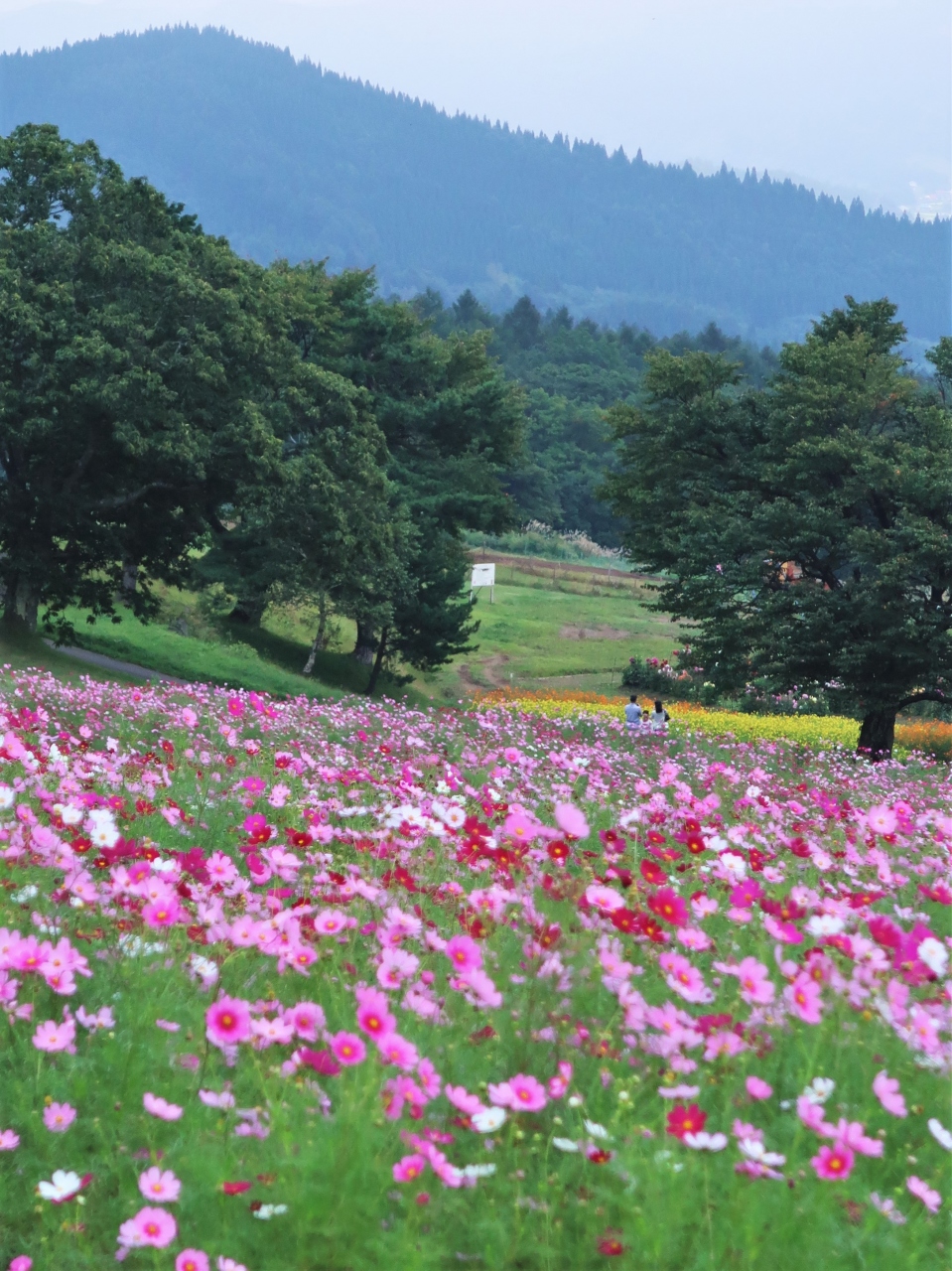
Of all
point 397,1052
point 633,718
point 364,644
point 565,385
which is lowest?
point 364,644

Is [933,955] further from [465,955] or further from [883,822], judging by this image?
[883,822]

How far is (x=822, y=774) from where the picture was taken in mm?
13242

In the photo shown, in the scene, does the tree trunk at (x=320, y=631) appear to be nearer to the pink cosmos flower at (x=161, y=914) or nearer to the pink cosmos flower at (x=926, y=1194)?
the pink cosmos flower at (x=161, y=914)

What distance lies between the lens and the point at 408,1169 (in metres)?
2.22

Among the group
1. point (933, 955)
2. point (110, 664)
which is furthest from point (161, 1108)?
point (110, 664)

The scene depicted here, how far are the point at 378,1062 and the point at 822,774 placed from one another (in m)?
11.5

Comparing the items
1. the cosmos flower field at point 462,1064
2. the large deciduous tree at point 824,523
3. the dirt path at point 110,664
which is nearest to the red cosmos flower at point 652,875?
the cosmos flower field at point 462,1064

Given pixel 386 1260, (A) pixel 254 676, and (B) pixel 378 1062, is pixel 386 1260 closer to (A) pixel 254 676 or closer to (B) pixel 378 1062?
(B) pixel 378 1062

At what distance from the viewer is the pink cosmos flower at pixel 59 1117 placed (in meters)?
2.62

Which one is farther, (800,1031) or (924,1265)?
(800,1031)

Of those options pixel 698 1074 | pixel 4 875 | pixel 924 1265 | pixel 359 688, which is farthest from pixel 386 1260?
pixel 359 688

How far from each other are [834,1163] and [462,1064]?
961 millimetres

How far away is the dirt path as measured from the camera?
27.9m

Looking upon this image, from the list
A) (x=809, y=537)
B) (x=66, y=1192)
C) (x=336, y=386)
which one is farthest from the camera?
(x=336, y=386)
